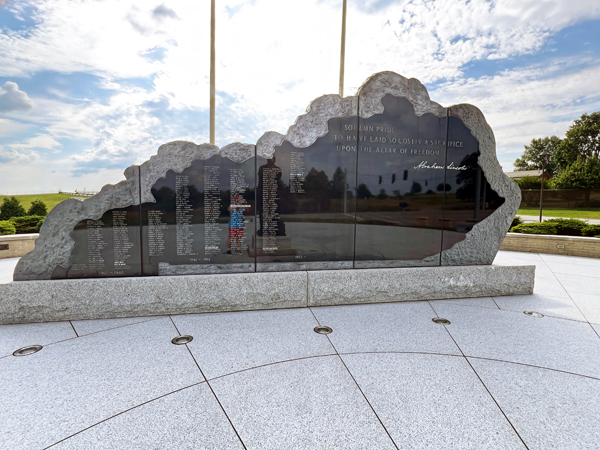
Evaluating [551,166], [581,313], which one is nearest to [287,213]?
[581,313]

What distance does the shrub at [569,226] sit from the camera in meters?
11.7

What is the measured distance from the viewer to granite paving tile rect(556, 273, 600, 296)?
22.7 ft

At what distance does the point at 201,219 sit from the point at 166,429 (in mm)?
3364

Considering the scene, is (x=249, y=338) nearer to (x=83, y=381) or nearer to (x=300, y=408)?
(x=300, y=408)

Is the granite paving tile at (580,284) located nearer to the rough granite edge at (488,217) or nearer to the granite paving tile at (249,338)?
the rough granite edge at (488,217)

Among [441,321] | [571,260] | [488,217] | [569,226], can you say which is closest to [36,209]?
[441,321]

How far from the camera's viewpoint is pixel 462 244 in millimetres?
6672

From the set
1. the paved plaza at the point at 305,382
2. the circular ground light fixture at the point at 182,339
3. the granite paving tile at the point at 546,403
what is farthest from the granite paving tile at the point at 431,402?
the circular ground light fixture at the point at 182,339

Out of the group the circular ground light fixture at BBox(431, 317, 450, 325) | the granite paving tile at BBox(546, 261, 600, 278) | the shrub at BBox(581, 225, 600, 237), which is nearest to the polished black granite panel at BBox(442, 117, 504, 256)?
the circular ground light fixture at BBox(431, 317, 450, 325)

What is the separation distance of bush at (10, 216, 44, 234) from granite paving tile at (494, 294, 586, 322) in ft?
43.9

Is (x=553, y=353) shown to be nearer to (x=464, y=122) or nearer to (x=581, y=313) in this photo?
(x=581, y=313)

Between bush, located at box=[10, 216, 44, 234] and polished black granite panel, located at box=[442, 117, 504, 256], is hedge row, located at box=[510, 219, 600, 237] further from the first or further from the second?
bush, located at box=[10, 216, 44, 234]

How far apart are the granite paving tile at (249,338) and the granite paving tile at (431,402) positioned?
2.40 feet

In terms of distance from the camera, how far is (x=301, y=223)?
590 centimetres
